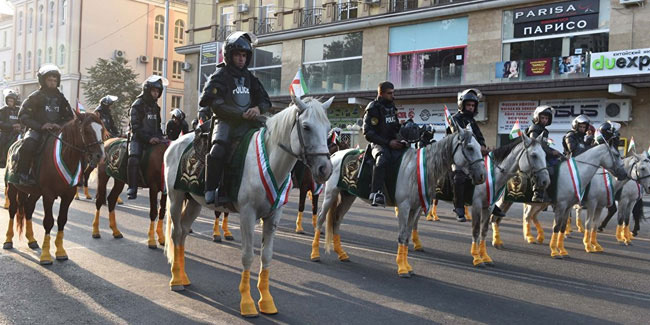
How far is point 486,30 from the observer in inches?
1042

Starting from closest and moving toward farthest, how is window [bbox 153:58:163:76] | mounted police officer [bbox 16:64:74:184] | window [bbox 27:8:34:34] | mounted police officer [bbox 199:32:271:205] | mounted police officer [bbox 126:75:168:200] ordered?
1. mounted police officer [bbox 199:32:271:205]
2. mounted police officer [bbox 16:64:74:184]
3. mounted police officer [bbox 126:75:168:200]
4. window [bbox 153:58:163:76]
5. window [bbox 27:8:34:34]

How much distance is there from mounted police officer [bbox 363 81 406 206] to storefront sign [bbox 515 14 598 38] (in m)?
19.4

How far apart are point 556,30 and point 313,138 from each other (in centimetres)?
2275

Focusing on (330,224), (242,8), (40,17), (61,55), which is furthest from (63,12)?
(330,224)

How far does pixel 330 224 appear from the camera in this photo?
8484 mm

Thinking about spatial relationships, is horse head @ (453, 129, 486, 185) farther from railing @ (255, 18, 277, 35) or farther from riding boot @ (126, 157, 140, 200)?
railing @ (255, 18, 277, 35)

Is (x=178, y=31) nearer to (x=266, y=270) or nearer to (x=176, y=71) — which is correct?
(x=176, y=71)

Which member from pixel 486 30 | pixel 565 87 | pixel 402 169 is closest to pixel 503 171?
pixel 402 169

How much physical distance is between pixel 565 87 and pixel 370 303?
67.8 feet

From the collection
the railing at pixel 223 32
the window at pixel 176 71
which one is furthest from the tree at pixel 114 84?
the window at pixel 176 71

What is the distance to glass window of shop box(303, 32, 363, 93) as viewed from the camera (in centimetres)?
3148

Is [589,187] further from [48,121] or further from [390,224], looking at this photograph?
[48,121]

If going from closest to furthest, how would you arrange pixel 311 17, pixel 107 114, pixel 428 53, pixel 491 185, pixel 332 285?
pixel 332 285
pixel 491 185
pixel 107 114
pixel 428 53
pixel 311 17

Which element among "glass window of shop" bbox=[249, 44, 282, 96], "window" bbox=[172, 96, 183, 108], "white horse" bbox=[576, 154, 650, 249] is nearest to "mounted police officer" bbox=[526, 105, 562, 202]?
"white horse" bbox=[576, 154, 650, 249]
